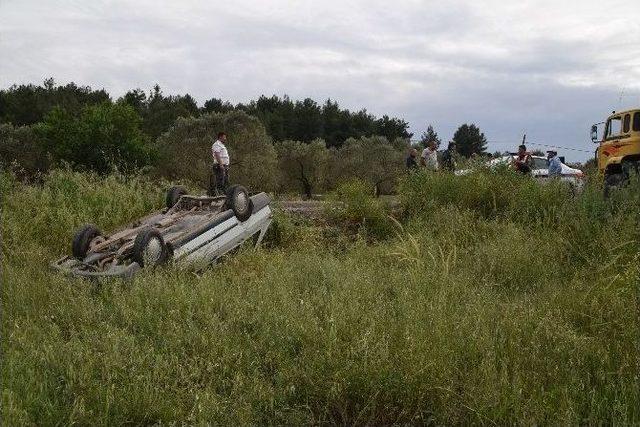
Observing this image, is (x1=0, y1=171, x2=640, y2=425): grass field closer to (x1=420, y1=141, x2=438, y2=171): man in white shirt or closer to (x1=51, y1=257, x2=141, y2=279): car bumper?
(x1=51, y1=257, x2=141, y2=279): car bumper

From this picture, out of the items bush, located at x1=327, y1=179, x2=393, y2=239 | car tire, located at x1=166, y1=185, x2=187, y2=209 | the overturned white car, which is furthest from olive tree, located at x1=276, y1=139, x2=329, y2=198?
the overturned white car

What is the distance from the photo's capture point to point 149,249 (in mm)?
5961

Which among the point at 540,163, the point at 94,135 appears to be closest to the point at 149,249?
the point at 540,163

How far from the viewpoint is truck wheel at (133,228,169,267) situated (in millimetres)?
5828

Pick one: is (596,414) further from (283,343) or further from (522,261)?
(522,261)

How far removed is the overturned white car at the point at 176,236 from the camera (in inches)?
234

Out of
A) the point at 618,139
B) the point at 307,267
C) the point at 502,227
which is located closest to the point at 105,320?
the point at 307,267

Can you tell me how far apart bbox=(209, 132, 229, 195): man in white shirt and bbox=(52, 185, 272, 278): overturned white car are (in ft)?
12.6

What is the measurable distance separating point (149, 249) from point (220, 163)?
715 cm

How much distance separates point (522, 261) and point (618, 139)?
776cm

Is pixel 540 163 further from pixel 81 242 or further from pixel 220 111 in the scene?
pixel 220 111

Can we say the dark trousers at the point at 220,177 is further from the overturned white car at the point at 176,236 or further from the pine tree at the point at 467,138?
the pine tree at the point at 467,138

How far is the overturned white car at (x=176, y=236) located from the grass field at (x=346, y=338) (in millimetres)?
279

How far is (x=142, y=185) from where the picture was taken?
10.7 m
